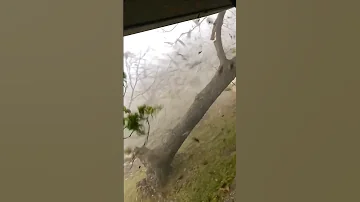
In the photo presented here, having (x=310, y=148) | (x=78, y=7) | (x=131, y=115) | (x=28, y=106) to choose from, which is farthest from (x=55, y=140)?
(x=131, y=115)

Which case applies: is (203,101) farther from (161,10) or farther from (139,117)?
(161,10)

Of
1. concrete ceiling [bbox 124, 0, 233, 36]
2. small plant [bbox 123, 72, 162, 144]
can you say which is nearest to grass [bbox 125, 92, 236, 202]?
small plant [bbox 123, 72, 162, 144]

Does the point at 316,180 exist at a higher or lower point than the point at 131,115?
lower

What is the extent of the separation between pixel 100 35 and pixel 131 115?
4.83 ft

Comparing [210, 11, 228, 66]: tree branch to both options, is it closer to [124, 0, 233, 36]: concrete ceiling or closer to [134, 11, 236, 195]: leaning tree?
[134, 11, 236, 195]: leaning tree

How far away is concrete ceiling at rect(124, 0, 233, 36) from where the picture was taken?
0.90 m

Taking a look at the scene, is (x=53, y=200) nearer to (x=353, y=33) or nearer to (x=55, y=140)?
(x=55, y=140)

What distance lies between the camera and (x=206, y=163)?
79.1 inches

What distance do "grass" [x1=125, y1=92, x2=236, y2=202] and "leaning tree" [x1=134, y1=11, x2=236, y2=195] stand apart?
0.03 meters

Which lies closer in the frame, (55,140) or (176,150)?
(55,140)

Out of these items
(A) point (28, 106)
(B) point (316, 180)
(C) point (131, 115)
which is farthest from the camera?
(C) point (131, 115)

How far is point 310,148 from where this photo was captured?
58 centimetres

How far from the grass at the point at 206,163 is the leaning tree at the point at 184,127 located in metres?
0.03

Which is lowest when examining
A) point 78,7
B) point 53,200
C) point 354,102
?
point 53,200
